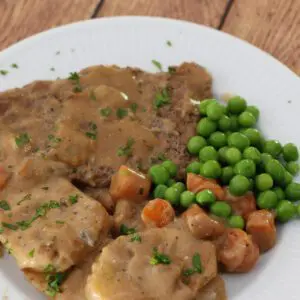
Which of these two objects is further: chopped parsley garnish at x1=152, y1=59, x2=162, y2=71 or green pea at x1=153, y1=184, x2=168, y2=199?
chopped parsley garnish at x1=152, y1=59, x2=162, y2=71

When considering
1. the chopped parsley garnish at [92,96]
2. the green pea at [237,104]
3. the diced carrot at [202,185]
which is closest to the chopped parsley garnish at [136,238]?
the diced carrot at [202,185]

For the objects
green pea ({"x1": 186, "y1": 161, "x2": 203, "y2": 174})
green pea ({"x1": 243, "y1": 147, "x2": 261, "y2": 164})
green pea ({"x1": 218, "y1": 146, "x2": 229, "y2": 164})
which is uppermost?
green pea ({"x1": 243, "y1": 147, "x2": 261, "y2": 164})

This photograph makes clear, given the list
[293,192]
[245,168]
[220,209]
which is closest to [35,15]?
[245,168]

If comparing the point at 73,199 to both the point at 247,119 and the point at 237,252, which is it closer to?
the point at 237,252

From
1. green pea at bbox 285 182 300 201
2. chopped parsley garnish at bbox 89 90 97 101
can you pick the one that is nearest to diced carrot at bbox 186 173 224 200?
green pea at bbox 285 182 300 201

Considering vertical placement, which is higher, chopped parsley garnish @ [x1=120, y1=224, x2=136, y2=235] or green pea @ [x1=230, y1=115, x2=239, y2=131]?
green pea @ [x1=230, y1=115, x2=239, y2=131]

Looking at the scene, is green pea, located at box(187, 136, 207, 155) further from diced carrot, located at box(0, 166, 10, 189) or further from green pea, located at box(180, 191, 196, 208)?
diced carrot, located at box(0, 166, 10, 189)

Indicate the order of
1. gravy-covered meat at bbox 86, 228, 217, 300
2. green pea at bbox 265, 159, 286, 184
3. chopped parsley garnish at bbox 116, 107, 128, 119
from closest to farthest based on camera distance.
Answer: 1. gravy-covered meat at bbox 86, 228, 217, 300
2. green pea at bbox 265, 159, 286, 184
3. chopped parsley garnish at bbox 116, 107, 128, 119
